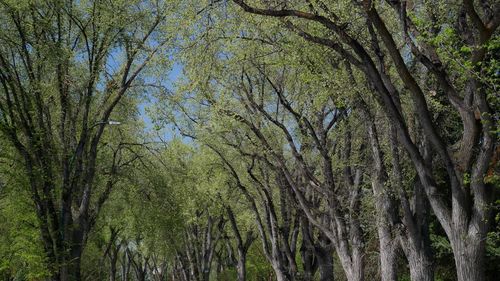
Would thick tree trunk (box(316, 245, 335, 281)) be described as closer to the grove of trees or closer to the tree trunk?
the grove of trees

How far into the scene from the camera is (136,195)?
17.8 meters

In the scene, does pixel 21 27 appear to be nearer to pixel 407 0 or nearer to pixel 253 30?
pixel 253 30

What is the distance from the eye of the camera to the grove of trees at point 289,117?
8117 mm

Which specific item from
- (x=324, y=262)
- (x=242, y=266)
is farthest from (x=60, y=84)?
(x=242, y=266)

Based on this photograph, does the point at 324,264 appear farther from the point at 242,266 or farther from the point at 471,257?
the point at 471,257

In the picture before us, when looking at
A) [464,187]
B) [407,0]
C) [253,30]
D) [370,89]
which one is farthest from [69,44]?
[464,187]

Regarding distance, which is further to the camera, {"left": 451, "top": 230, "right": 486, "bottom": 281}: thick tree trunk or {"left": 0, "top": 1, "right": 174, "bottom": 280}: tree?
{"left": 0, "top": 1, "right": 174, "bottom": 280}: tree

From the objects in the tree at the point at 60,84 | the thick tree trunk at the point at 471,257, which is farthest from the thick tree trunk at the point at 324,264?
the thick tree trunk at the point at 471,257

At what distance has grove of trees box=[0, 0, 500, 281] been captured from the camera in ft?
26.6

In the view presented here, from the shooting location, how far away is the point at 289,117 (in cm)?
1795

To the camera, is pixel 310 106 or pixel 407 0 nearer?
pixel 407 0

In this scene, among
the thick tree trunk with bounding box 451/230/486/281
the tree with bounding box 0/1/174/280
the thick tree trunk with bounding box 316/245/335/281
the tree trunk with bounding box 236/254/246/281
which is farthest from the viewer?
the tree trunk with bounding box 236/254/246/281

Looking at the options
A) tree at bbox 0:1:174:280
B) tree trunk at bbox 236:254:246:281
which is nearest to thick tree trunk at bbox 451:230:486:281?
tree at bbox 0:1:174:280

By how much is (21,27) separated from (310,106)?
7700 millimetres
